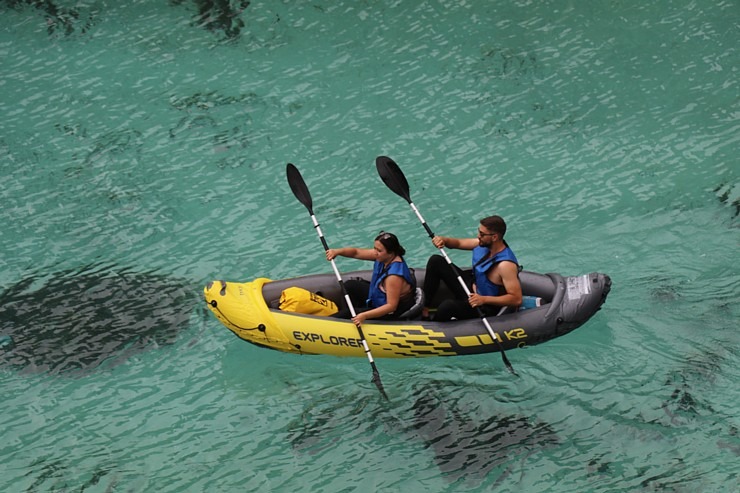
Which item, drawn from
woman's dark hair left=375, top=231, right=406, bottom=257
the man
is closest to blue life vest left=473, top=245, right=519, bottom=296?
the man

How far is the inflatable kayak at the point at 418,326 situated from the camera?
893 cm

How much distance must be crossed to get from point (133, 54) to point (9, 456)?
791 cm

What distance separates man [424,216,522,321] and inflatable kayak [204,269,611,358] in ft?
0.52

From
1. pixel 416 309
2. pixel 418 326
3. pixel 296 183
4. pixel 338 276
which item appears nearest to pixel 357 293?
pixel 338 276

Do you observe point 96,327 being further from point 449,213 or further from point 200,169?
point 449,213

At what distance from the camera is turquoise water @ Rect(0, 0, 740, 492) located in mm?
8289

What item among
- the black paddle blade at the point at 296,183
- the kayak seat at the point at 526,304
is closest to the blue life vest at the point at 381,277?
the kayak seat at the point at 526,304

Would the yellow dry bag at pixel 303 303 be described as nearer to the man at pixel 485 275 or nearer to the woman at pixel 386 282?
the woman at pixel 386 282

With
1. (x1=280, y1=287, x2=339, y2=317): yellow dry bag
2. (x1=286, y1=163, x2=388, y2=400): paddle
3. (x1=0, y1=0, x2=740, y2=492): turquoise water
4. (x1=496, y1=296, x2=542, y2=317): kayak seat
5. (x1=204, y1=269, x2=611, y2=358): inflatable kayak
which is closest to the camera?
(x1=0, y1=0, x2=740, y2=492): turquoise water

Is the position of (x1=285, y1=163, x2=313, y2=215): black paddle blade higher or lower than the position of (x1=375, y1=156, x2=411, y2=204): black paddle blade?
higher

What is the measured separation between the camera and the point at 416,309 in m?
9.19

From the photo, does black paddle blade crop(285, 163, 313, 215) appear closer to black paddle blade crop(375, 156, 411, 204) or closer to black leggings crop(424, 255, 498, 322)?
black paddle blade crop(375, 156, 411, 204)

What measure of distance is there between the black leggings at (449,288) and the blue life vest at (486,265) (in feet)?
0.61

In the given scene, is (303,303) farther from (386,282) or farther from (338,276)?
(386,282)
